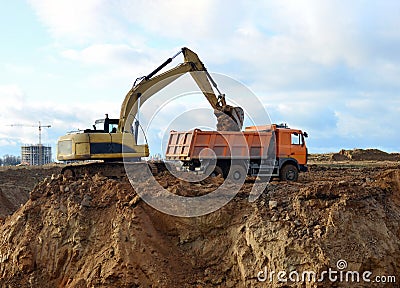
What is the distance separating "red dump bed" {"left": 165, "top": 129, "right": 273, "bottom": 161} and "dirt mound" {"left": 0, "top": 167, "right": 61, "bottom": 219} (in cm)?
987

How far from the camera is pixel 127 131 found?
17891 millimetres

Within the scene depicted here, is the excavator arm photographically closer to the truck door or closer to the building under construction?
the truck door

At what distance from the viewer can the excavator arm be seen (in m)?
18.5

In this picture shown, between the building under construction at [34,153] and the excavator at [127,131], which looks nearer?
the excavator at [127,131]

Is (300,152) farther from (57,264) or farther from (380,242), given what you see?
(57,264)

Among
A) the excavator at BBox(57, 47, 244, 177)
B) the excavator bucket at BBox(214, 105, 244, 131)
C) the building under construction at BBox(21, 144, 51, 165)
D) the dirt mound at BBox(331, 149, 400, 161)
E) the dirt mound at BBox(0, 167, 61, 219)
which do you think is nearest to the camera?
the excavator at BBox(57, 47, 244, 177)

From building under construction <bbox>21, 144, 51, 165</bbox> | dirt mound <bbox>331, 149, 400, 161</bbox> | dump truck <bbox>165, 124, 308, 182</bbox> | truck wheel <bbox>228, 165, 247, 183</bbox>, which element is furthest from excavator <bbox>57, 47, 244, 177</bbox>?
building under construction <bbox>21, 144, 51, 165</bbox>

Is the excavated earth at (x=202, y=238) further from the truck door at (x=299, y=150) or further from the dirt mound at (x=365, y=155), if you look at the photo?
the dirt mound at (x=365, y=155)

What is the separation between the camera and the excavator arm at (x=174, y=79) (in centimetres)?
1845
